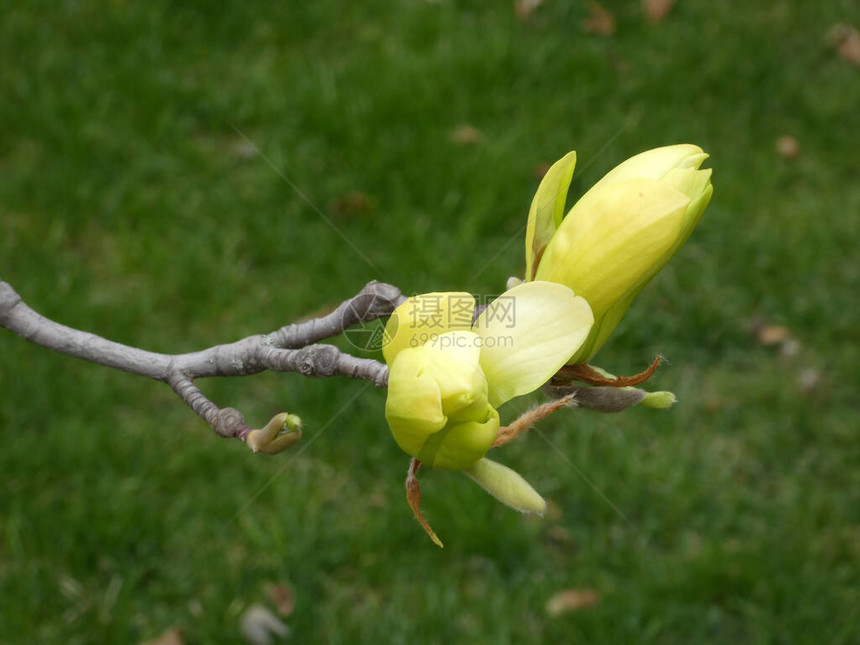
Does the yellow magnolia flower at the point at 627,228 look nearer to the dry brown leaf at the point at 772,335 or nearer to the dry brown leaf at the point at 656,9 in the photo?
the dry brown leaf at the point at 772,335

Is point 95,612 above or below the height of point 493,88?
below

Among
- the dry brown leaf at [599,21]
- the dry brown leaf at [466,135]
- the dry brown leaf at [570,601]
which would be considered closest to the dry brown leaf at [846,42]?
the dry brown leaf at [599,21]

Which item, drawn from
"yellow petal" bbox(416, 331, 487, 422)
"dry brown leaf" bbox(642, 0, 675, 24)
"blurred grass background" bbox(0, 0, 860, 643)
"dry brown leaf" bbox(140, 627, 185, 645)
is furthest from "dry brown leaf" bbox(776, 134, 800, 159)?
"yellow petal" bbox(416, 331, 487, 422)

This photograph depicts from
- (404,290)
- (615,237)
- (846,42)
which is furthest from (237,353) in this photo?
(846,42)

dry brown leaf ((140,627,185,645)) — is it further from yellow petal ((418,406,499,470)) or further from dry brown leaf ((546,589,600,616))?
yellow petal ((418,406,499,470))

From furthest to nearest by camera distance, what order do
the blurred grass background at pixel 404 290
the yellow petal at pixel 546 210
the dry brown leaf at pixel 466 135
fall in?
the dry brown leaf at pixel 466 135
the blurred grass background at pixel 404 290
the yellow petal at pixel 546 210

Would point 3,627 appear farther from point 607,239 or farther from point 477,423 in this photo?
point 607,239

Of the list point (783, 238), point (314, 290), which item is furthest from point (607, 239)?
point (783, 238)
